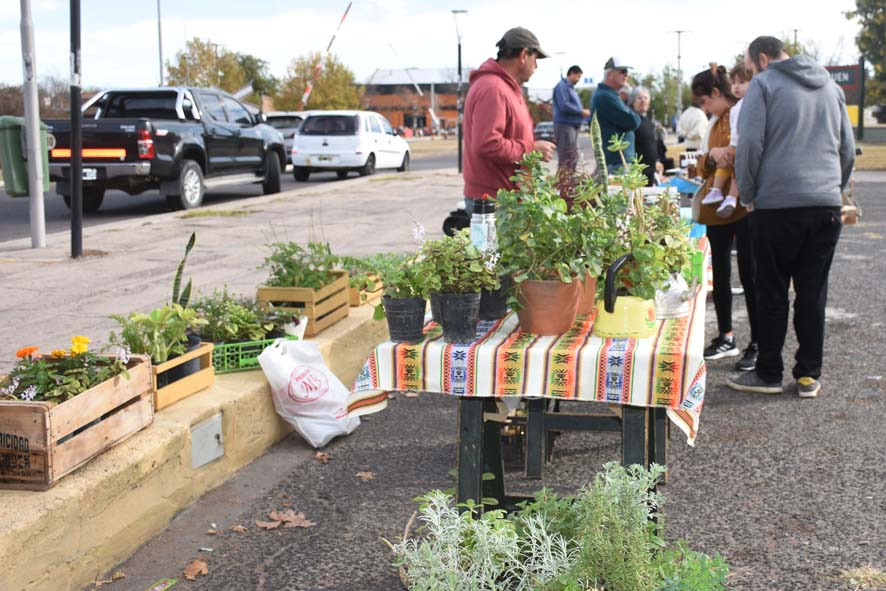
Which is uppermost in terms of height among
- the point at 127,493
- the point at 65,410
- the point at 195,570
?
the point at 65,410

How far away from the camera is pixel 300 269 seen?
5887mm

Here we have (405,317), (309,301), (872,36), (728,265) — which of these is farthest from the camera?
(872,36)

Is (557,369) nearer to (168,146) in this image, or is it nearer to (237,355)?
(237,355)

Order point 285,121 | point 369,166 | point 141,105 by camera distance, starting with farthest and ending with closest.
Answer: point 285,121
point 369,166
point 141,105

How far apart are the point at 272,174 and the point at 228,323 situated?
Result: 46.1 ft

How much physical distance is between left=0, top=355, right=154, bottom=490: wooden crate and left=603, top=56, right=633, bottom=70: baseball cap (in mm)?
7421

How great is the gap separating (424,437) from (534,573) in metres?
2.50

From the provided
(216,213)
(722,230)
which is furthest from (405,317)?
(216,213)

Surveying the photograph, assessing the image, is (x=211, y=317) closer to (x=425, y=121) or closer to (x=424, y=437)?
(x=424, y=437)

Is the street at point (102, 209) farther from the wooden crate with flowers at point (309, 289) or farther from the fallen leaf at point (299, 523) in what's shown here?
the fallen leaf at point (299, 523)

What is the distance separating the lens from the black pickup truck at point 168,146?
564 inches

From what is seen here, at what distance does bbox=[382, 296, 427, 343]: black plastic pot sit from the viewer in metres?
3.38

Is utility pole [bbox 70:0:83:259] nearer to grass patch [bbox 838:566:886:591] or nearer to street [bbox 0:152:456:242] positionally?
street [bbox 0:152:456:242]

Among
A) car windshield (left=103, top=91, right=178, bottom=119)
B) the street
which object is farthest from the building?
car windshield (left=103, top=91, right=178, bottom=119)
